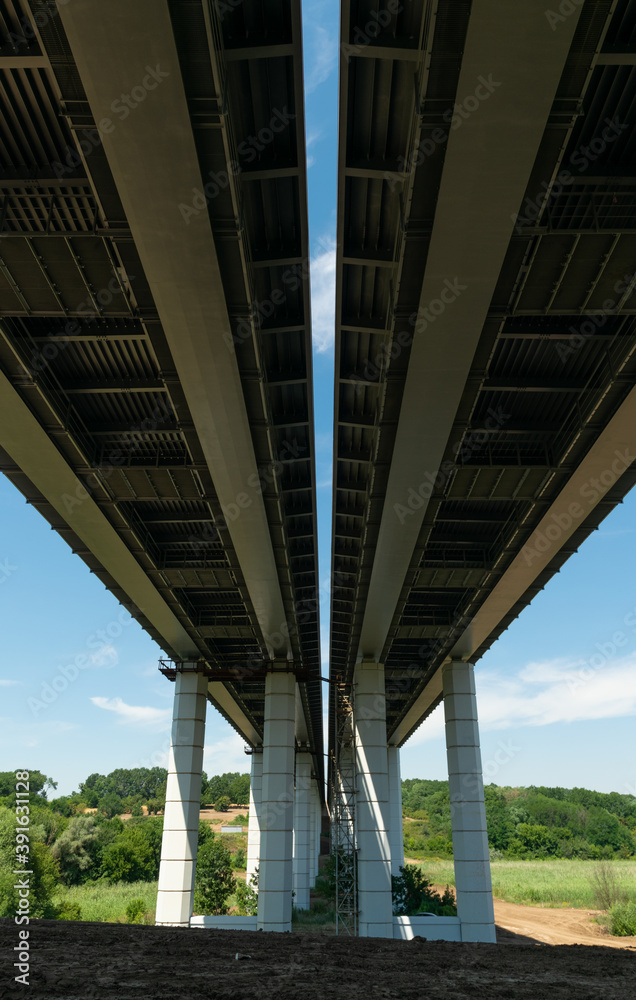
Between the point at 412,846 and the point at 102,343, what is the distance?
121m

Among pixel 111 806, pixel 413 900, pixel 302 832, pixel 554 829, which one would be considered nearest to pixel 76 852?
pixel 302 832

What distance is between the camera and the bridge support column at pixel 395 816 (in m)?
50.0

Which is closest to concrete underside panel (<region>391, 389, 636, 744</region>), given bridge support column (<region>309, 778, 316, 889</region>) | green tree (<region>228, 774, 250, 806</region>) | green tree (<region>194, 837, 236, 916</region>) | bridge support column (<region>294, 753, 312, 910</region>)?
green tree (<region>194, 837, 236, 916</region>)

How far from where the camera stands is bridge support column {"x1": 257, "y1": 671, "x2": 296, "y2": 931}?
85.6ft

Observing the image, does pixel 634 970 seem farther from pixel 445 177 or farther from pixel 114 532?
pixel 114 532

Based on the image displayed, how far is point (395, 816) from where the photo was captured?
170 feet

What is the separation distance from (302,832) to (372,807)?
24.9m

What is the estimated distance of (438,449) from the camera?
14883 millimetres

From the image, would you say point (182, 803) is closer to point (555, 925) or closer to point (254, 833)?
point (254, 833)

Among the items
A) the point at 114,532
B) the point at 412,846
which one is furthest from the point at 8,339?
the point at 412,846

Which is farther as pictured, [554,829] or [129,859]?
[554,829]

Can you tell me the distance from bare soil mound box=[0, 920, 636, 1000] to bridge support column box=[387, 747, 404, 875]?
4381cm

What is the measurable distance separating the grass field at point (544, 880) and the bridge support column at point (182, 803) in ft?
126

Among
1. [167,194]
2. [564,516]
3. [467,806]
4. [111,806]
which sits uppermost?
[167,194]
